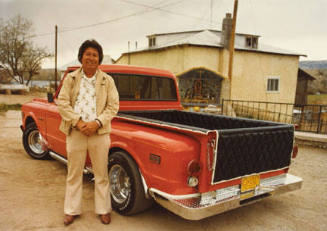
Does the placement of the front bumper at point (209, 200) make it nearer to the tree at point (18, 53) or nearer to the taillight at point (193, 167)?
the taillight at point (193, 167)

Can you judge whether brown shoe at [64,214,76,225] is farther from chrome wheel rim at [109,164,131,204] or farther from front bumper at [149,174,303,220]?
front bumper at [149,174,303,220]

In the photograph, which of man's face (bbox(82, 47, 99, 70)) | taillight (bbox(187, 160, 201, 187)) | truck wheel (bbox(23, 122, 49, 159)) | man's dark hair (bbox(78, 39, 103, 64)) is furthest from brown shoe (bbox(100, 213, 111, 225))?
truck wheel (bbox(23, 122, 49, 159))

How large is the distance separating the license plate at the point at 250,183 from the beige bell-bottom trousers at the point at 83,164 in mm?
1552

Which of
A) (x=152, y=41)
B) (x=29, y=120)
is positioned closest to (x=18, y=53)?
(x=152, y=41)

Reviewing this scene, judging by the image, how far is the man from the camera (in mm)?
2654

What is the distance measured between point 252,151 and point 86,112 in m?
1.86

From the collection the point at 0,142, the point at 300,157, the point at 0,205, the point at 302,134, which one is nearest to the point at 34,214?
the point at 0,205

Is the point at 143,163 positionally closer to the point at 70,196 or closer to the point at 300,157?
the point at 70,196

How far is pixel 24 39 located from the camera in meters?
28.9

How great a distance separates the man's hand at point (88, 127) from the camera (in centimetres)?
259

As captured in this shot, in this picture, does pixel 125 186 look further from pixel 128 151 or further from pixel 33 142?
pixel 33 142

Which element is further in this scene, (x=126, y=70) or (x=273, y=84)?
(x=273, y=84)

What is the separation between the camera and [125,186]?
3.19 metres

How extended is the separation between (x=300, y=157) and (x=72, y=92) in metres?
5.63
